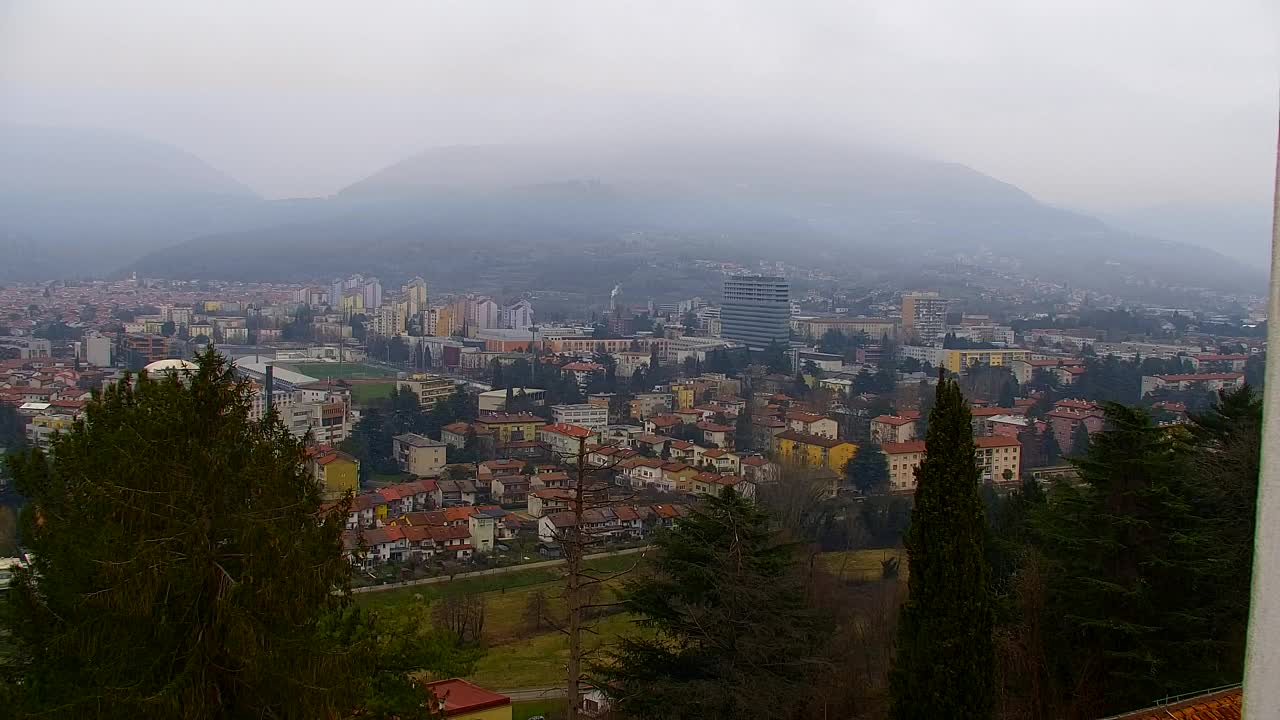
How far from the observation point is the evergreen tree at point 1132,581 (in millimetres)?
4609

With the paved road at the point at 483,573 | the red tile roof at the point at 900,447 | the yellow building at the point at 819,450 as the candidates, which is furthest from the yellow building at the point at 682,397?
the paved road at the point at 483,573

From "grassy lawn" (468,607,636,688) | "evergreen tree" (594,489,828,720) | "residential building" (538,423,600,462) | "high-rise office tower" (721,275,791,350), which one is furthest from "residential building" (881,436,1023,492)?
"high-rise office tower" (721,275,791,350)

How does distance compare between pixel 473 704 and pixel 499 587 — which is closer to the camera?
pixel 473 704

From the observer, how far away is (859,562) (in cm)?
1256

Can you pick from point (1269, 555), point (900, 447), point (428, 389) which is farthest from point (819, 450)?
point (1269, 555)

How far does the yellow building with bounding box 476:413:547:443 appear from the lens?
21.4 m

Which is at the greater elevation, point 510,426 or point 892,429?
point 892,429

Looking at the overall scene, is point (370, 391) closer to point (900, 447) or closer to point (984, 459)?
point (900, 447)

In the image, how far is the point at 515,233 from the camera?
79.8 meters

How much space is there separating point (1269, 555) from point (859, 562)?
38.6 feet

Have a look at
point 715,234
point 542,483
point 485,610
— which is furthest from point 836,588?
point 715,234

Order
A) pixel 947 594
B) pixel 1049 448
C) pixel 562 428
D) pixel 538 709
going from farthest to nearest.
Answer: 1. pixel 562 428
2. pixel 1049 448
3. pixel 538 709
4. pixel 947 594

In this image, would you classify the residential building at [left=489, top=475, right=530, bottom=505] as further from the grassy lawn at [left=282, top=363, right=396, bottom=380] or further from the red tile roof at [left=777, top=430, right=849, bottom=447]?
the grassy lawn at [left=282, top=363, right=396, bottom=380]

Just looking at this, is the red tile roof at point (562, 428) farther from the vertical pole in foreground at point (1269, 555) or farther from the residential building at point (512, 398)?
the vertical pole in foreground at point (1269, 555)
